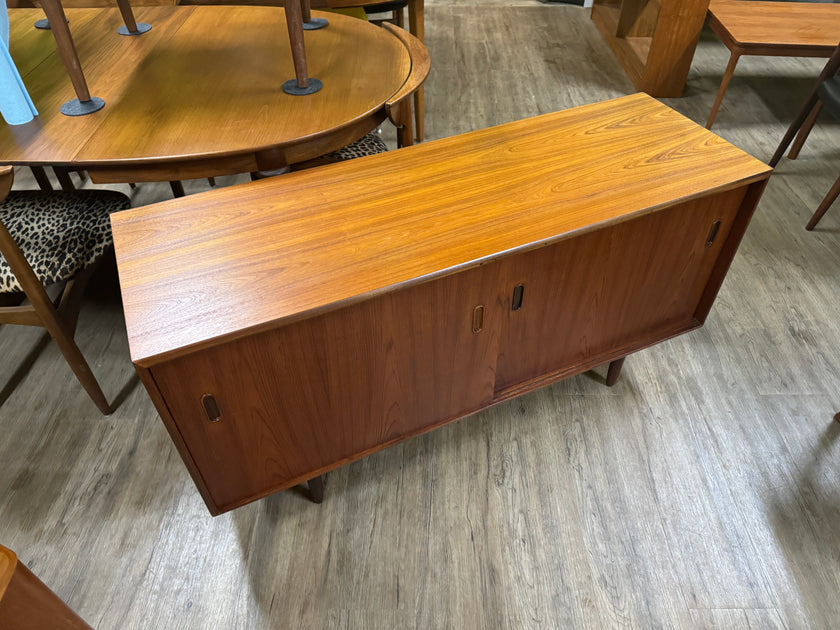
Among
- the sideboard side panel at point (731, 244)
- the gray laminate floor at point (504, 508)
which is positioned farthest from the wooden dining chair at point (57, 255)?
the sideboard side panel at point (731, 244)

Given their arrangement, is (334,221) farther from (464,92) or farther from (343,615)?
(464,92)

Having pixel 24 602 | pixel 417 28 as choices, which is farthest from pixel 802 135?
pixel 24 602

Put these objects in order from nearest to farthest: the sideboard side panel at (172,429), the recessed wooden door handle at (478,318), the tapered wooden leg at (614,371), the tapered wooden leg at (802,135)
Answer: the sideboard side panel at (172,429) → the recessed wooden door handle at (478,318) → the tapered wooden leg at (614,371) → the tapered wooden leg at (802,135)

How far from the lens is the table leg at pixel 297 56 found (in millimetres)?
1210

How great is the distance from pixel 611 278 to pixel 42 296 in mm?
1308

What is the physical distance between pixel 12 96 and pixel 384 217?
0.93 m

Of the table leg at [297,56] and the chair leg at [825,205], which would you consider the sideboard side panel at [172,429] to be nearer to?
the table leg at [297,56]

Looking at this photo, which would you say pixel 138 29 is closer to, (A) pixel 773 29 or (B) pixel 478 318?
(B) pixel 478 318

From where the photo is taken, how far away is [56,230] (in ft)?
4.55

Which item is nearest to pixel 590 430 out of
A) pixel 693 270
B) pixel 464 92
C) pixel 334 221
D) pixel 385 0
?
pixel 693 270

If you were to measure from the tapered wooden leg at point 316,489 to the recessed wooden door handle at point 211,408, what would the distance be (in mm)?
382

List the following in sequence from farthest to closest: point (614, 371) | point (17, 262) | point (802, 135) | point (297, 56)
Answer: point (802, 135) → point (614, 371) → point (297, 56) → point (17, 262)

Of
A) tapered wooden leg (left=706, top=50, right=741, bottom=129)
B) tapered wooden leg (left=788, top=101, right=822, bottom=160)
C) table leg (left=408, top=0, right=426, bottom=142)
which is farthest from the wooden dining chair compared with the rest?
tapered wooden leg (left=788, top=101, right=822, bottom=160)

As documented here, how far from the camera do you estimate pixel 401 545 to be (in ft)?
4.22
